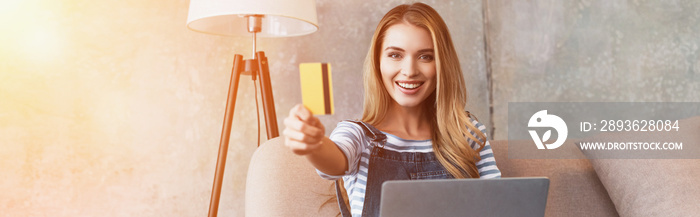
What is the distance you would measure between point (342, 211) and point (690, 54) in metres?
1.93

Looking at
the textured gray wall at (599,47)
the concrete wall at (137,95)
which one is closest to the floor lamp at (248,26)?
the concrete wall at (137,95)

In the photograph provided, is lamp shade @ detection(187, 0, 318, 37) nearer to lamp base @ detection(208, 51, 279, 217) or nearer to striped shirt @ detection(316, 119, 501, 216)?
lamp base @ detection(208, 51, 279, 217)

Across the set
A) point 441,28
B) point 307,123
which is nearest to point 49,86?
point 441,28

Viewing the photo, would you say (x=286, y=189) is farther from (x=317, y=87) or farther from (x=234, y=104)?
(x=317, y=87)

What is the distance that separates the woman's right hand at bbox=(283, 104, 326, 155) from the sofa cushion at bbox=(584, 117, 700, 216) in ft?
3.44

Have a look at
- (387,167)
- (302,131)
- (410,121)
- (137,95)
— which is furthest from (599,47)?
(302,131)

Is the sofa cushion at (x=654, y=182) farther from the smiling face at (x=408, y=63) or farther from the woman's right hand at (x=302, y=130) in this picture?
the woman's right hand at (x=302, y=130)

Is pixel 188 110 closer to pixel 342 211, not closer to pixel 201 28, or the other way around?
pixel 201 28

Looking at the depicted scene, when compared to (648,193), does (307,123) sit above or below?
above

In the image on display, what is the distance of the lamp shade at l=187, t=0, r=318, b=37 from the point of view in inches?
71.9

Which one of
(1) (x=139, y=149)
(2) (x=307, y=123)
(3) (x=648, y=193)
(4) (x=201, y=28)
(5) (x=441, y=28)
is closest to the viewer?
(2) (x=307, y=123)

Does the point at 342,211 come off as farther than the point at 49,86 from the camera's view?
No

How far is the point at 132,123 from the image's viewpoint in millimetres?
2395

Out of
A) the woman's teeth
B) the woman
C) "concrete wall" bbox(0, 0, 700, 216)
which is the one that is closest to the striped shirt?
the woman
